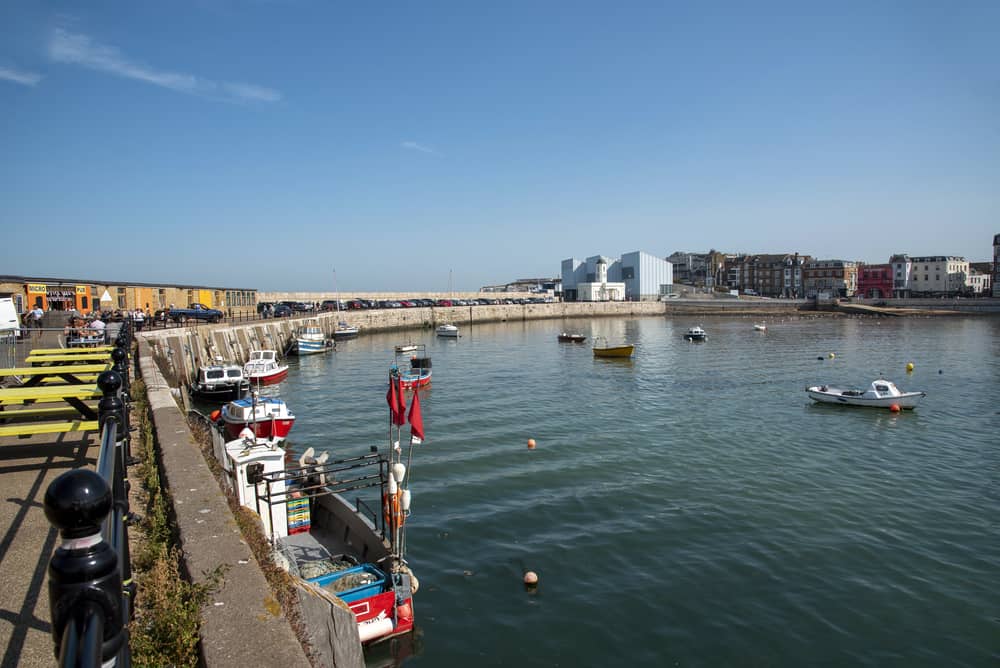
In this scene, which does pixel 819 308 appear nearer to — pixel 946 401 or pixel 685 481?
pixel 946 401

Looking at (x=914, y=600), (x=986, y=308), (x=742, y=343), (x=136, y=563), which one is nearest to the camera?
(x=136, y=563)

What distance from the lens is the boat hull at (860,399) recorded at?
34.9m

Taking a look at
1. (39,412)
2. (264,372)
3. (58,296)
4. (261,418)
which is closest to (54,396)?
(39,412)

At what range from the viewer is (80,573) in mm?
2131

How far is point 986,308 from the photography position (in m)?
125

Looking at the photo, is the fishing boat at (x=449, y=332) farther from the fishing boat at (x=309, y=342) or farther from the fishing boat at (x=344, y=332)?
the fishing boat at (x=309, y=342)

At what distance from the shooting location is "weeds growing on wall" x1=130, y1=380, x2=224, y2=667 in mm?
4727

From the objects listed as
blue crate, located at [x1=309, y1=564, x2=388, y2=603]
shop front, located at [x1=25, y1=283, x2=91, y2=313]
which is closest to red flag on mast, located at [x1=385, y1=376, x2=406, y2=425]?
blue crate, located at [x1=309, y1=564, x2=388, y2=603]

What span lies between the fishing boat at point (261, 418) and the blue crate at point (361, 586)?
13.9 metres

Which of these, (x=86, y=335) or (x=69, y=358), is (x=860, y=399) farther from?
(x=86, y=335)

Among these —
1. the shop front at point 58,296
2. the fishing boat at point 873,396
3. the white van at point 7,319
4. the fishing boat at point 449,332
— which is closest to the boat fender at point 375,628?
the white van at point 7,319

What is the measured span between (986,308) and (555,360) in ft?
376

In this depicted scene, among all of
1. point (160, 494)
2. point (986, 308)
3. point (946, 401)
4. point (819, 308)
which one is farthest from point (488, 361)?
point (986, 308)

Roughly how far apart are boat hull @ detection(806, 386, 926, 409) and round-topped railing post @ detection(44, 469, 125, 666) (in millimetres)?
40223
